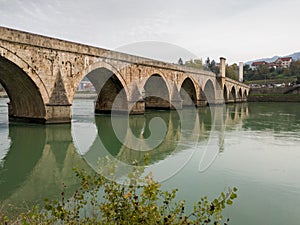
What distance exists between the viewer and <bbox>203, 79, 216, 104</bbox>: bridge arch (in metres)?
35.8

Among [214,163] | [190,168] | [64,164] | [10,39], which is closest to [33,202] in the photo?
[64,164]

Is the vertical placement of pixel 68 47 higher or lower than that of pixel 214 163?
higher

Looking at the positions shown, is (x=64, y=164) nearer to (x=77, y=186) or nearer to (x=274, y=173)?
(x=77, y=186)

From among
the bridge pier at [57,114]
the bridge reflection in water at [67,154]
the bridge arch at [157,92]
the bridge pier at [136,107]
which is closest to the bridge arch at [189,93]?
the bridge arch at [157,92]

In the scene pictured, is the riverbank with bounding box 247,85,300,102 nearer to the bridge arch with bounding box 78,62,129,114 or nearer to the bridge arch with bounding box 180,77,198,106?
the bridge arch with bounding box 180,77,198,106

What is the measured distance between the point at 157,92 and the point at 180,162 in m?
18.9

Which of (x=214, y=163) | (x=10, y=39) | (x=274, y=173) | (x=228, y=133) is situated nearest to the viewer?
(x=274, y=173)

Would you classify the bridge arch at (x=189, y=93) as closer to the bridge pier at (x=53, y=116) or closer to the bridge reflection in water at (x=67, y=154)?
the bridge reflection in water at (x=67, y=154)

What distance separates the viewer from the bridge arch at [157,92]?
81.5ft

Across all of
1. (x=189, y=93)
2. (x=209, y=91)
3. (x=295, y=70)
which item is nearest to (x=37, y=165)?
(x=189, y=93)

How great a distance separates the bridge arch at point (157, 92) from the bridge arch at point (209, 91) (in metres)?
11.1

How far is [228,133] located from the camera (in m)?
12.5

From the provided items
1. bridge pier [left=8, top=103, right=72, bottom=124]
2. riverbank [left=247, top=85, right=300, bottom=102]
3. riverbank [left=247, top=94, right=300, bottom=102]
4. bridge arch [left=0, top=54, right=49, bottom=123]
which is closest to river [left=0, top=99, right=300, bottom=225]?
bridge pier [left=8, top=103, right=72, bottom=124]

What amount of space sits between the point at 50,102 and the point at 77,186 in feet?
28.0
